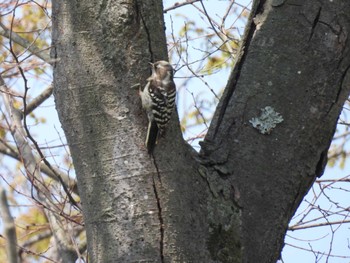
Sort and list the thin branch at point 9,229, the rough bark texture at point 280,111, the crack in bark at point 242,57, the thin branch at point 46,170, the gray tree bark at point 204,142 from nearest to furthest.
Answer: the thin branch at point 9,229
the gray tree bark at point 204,142
the rough bark texture at point 280,111
the crack in bark at point 242,57
the thin branch at point 46,170

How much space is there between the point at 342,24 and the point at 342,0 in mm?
141

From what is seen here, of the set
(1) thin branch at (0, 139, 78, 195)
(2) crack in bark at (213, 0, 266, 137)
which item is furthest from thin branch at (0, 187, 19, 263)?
(1) thin branch at (0, 139, 78, 195)

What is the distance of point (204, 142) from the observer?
3.27 m

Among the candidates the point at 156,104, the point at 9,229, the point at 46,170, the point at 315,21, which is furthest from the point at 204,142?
the point at 46,170

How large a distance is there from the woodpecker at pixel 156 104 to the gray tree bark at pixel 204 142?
42 mm

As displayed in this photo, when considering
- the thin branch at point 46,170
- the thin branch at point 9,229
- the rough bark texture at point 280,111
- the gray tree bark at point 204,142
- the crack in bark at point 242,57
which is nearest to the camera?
the thin branch at point 9,229

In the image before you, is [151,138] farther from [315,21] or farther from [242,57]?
[315,21]

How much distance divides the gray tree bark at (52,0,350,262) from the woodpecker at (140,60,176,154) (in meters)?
0.04

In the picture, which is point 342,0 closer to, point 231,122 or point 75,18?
point 231,122

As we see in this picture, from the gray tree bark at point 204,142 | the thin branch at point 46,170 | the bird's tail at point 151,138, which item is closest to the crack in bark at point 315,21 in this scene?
the gray tree bark at point 204,142

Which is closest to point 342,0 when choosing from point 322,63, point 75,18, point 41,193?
point 322,63

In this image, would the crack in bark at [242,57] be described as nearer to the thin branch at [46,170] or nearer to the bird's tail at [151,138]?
the bird's tail at [151,138]

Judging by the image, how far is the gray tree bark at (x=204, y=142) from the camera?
2914 millimetres

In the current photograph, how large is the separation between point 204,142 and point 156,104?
300mm
